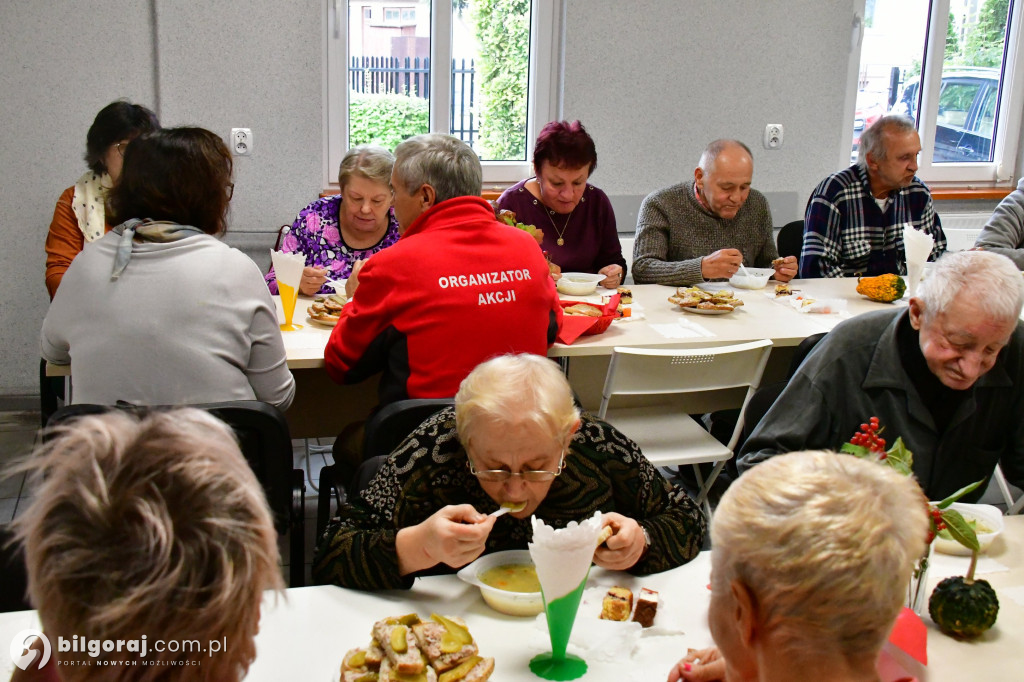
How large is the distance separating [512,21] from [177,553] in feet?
15.3

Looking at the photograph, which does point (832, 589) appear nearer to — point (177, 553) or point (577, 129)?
point (177, 553)

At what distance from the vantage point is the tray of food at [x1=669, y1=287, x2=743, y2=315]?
3.43 m

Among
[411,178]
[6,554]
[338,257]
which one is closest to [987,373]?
[411,178]

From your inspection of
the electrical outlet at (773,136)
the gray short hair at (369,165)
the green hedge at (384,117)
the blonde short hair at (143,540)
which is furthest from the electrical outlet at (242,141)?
the blonde short hair at (143,540)

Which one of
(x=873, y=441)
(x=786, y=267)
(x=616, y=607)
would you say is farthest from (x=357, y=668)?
(x=786, y=267)

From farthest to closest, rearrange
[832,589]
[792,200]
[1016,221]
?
1. [792,200]
2. [1016,221]
3. [832,589]

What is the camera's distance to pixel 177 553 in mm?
814

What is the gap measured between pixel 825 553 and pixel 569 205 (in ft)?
10.2

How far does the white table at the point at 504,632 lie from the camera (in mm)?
1401

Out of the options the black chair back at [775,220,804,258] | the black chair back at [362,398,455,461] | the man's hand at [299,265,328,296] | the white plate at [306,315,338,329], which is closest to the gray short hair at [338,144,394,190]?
the man's hand at [299,265,328,296]

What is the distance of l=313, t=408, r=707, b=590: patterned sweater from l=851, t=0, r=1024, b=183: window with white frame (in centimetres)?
455

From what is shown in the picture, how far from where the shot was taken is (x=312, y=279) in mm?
3465

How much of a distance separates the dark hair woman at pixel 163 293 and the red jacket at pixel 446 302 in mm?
350

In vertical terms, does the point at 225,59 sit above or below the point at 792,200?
above
